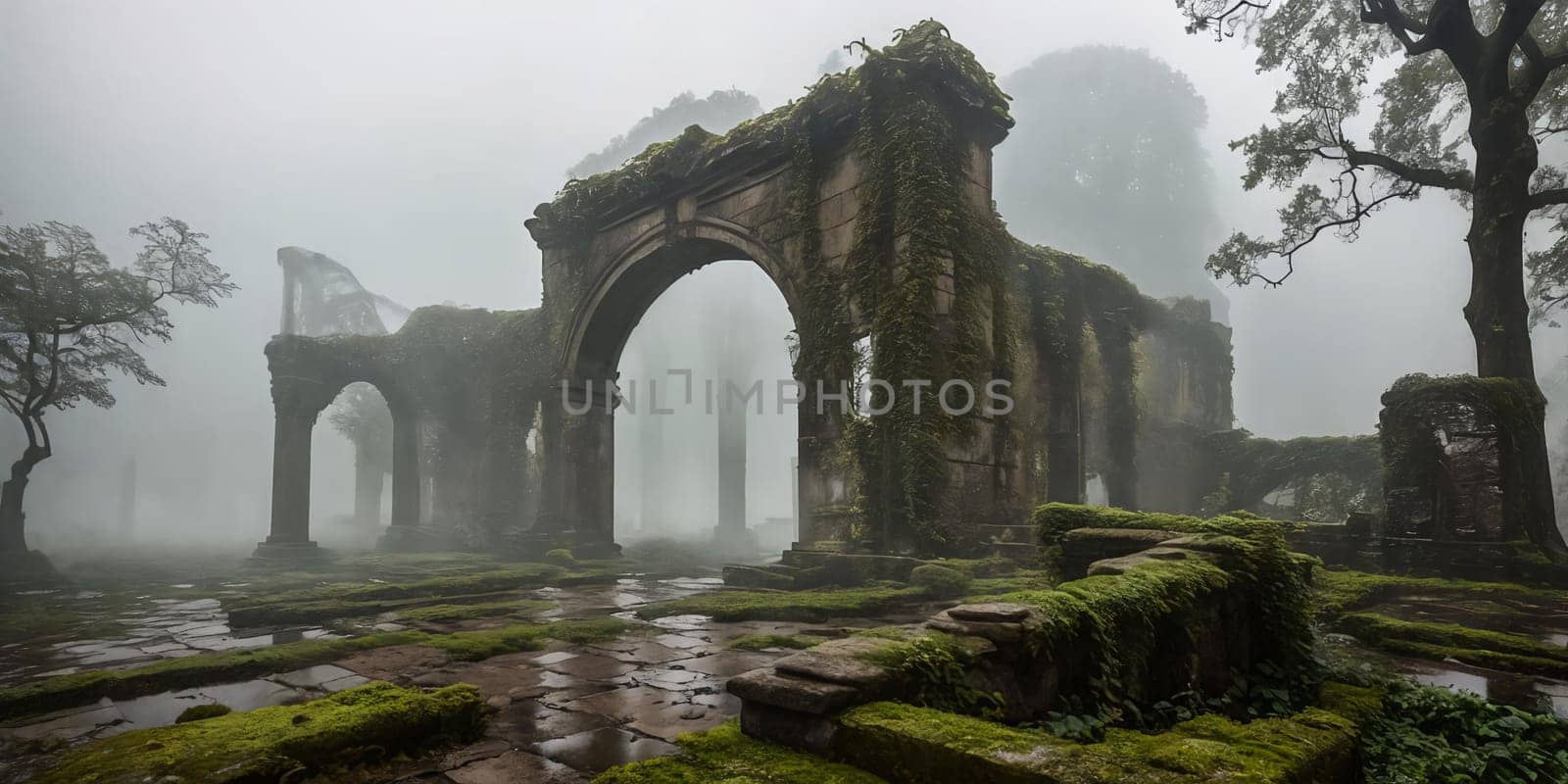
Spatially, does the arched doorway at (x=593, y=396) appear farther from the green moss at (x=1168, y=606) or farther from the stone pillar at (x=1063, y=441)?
the green moss at (x=1168, y=606)

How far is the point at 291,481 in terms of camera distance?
56.1 ft

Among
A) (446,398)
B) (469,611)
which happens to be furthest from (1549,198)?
(446,398)

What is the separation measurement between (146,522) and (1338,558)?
62.1 m

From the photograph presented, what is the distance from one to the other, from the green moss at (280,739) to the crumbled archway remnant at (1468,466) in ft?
36.9

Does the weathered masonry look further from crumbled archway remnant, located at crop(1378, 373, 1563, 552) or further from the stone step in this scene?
crumbled archway remnant, located at crop(1378, 373, 1563, 552)

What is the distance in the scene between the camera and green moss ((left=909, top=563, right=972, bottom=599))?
24.1ft

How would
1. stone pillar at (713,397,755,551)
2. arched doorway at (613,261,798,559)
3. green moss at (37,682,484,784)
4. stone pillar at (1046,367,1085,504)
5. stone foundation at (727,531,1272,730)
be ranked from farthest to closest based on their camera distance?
arched doorway at (613,261,798,559) < stone pillar at (713,397,755,551) < stone pillar at (1046,367,1085,504) < stone foundation at (727,531,1272,730) < green moss at (37,682,484,784)

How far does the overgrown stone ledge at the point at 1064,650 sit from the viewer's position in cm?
276

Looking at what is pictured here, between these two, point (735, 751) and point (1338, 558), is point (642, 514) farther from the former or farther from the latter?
point (735, 751)

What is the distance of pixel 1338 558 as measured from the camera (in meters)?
10.1

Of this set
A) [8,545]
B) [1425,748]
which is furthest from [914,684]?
[8,545]

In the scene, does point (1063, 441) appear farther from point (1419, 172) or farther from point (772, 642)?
point (772, 642)

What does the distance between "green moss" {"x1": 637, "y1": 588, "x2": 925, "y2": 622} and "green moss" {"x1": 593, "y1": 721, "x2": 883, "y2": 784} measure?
3.57 m

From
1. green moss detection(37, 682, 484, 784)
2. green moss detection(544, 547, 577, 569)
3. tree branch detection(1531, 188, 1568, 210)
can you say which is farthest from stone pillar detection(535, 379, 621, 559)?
tree branch detection(1531, 188, 1568, 210)
